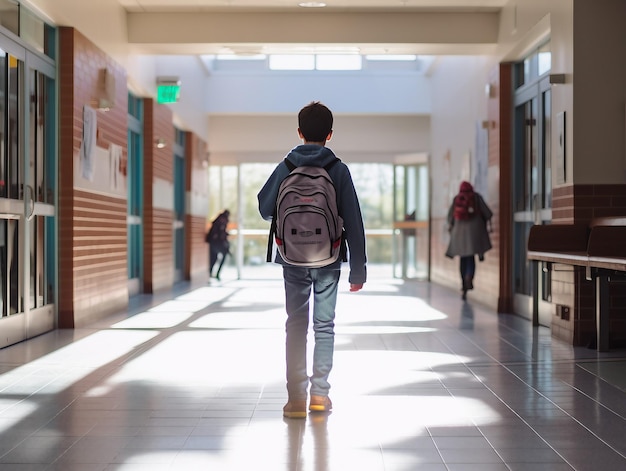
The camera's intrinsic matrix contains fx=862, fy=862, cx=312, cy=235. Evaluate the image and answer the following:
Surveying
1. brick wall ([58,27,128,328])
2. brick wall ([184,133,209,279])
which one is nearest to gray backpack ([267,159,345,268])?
brick wall ([58,27,128,328])

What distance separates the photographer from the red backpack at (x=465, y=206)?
906cm

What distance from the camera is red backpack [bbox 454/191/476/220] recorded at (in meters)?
9.06

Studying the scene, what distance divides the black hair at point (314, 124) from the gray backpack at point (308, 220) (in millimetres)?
226

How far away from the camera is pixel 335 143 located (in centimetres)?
1630

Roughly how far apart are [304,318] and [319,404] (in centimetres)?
38

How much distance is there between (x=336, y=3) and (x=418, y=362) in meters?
4.13

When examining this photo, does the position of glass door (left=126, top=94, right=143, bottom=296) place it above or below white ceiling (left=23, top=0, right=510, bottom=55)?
below

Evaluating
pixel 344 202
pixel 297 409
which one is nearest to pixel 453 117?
pixel 344 202

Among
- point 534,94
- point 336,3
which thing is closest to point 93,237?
point 336,3

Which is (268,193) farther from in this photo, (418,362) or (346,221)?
(418,362)

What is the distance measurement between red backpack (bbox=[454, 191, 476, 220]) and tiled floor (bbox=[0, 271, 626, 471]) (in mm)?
2317

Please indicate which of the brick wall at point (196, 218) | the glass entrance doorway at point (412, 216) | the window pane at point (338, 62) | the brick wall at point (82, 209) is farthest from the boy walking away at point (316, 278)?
the window pane at point (338, 62)

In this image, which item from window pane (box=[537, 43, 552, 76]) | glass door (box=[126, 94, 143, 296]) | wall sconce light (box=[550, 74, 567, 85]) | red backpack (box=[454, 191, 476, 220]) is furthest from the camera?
glass door (box=[126, 94, 143, 296])

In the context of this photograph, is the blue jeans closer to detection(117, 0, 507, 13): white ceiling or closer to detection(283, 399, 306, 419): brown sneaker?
detection(283, 399, 306, 419): brown sneaker
